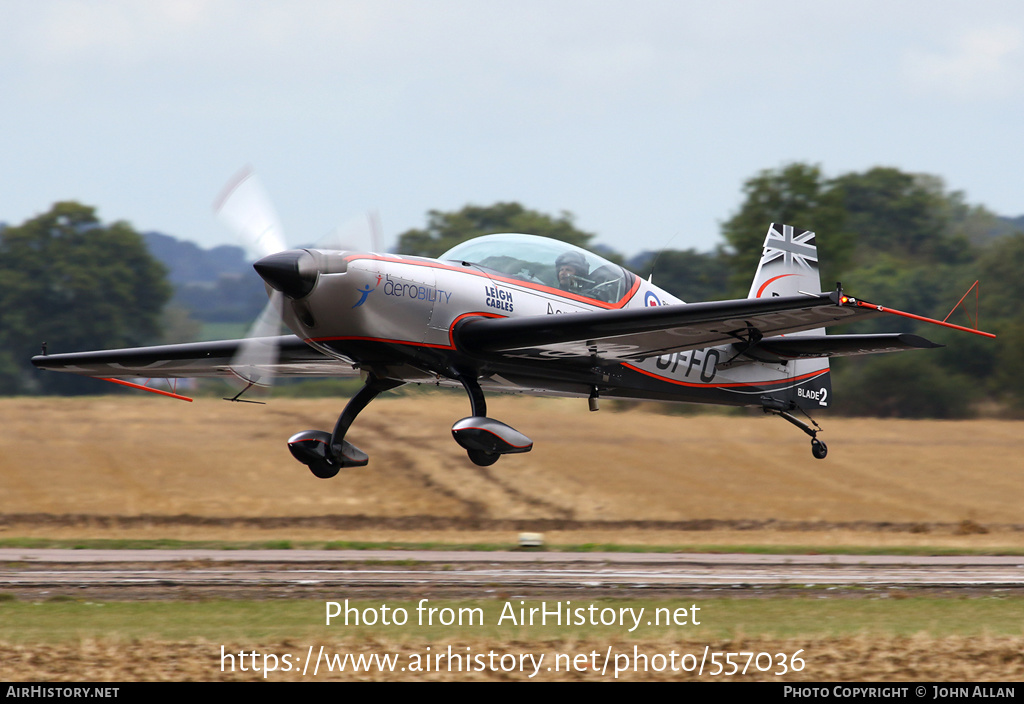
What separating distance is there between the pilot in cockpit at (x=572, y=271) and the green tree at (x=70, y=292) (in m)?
42.4

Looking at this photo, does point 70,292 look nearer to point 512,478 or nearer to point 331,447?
point 512,478

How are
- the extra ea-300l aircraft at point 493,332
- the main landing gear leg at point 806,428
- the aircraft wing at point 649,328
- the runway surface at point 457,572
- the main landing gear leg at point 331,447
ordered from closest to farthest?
the aircraft wing at point 649,328 < the extra ea-300l aircraft at point 493,332 < the main landing gear leg at point 331,447 < the main landing gear leg at point 806,428 < the runway surface at point 457,572

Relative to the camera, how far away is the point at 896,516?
34469 mm

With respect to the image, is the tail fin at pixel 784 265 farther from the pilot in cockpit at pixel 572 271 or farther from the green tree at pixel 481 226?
the green tree at pixel 481 226

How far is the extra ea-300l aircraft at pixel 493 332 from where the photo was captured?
38.1ft

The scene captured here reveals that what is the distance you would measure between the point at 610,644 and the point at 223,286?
14242 centimetres

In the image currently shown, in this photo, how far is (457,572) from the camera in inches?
850

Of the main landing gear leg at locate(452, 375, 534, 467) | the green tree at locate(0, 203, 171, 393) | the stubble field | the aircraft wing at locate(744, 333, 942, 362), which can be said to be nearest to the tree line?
the green tree at locate(0, 203, 171, 393)

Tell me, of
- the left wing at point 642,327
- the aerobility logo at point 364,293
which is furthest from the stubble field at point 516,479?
the aerobility logo at point 364,293

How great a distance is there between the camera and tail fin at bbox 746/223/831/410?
658 inches

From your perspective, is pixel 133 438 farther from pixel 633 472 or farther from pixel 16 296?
Answer: pixel 16 296

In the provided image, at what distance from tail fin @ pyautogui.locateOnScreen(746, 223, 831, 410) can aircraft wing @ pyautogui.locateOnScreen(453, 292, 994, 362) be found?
11.0 ft

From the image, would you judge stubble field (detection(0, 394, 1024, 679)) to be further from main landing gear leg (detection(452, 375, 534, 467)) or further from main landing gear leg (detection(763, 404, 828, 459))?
main landing gear leg (detection(452, 375, 534, 467))

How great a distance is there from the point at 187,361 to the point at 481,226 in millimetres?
47028
